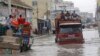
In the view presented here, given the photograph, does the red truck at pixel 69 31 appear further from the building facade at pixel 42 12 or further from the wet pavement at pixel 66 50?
the building facade at pixel 42 12

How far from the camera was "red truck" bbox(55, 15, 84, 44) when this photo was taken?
1299 inches

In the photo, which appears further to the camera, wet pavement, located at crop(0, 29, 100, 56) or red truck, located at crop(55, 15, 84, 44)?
red truck, located at crop(55, 15, 84, 44)

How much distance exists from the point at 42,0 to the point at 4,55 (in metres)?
91.7

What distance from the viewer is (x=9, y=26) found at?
24078 millimetres

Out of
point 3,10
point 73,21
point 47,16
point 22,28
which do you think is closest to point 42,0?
point 47,16

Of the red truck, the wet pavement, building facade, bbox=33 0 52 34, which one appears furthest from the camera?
building facade, bbox=33 0 52 34

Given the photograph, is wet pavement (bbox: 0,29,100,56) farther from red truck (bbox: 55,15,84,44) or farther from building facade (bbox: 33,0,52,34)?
building facade (bbox: 33,0,52,34)

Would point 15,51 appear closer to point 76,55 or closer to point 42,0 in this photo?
point 76,55

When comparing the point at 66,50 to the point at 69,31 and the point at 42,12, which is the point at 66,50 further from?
the point at 42,12

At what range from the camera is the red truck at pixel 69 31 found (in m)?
33.0

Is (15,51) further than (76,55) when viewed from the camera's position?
Yes

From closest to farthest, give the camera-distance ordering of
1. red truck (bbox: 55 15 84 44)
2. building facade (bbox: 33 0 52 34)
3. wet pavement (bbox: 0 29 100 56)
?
1. wet pavement (bbox: 0 29 100 56)
2. red truck (bbox: 55 15 84 44)
3. building facade (bbox: 33 0 52 34)

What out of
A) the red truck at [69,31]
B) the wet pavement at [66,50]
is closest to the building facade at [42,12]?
the red truck at [69,31]

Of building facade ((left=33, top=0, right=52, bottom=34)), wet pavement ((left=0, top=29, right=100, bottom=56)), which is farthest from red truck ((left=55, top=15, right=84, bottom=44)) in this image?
building facade ((left=33, top=0, right=52, bottom=34))
